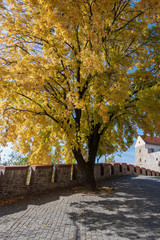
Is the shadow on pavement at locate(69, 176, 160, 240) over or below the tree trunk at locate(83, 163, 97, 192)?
below

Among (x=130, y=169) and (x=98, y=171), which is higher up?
(x=130, y=169)

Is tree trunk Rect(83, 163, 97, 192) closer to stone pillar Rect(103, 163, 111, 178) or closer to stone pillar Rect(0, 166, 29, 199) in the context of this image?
stone pillar Rect(0, 166, 29, 199)

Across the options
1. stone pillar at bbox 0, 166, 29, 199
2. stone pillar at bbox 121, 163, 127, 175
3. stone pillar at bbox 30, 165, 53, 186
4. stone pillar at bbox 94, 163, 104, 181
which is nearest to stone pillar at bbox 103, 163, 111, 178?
stone pillar at bbox 94, 163, 104, 181

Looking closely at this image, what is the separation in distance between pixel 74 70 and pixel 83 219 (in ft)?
20.7

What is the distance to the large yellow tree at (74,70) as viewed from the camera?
17.9 ft

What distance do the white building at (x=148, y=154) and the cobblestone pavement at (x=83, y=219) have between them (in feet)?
94.4

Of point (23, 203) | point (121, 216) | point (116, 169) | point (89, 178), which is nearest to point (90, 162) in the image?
point (89, 178)

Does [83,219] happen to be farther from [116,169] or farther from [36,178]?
[116,169]

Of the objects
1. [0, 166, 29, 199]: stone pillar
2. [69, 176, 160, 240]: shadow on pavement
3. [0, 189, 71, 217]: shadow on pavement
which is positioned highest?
[0, 166, 29, 199]: stone pillar

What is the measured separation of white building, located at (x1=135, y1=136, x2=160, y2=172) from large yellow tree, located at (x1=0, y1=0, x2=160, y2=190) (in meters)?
26.9

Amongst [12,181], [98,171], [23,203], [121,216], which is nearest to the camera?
[121,216]

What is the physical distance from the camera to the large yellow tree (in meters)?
5.46

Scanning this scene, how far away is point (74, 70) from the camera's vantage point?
7914mm

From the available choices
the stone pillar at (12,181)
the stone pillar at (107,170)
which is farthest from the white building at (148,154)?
the stone pillar at (12,181)
